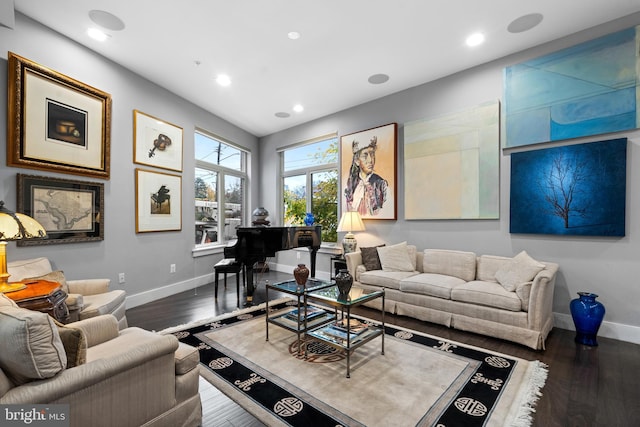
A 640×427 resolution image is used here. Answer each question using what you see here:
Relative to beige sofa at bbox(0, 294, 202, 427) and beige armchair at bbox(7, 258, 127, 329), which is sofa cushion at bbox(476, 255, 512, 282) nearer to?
beige sofa at bbox(0, 294, 202, 427)

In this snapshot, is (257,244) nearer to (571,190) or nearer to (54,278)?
(54,278)

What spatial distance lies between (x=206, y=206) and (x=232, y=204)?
78cm

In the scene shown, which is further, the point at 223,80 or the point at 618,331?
the point at 223,80

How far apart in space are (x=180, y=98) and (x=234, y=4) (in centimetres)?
254

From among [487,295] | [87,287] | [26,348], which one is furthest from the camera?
[487,295]

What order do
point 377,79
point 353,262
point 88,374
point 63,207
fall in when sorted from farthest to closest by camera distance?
1. point 377,79
2. point 353,262
3. point 63,207
4. point 88,374

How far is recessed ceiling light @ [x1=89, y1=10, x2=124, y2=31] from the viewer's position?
115 inches

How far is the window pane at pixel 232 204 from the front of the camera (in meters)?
6.04

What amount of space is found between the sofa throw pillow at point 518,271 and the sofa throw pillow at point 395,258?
3.53 feet

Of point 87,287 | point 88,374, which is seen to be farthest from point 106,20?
point 88,374

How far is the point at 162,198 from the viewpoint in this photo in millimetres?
4449

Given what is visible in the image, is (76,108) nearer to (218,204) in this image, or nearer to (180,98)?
(180,98)

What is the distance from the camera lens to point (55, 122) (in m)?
3.18

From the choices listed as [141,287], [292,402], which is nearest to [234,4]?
[292,402]
